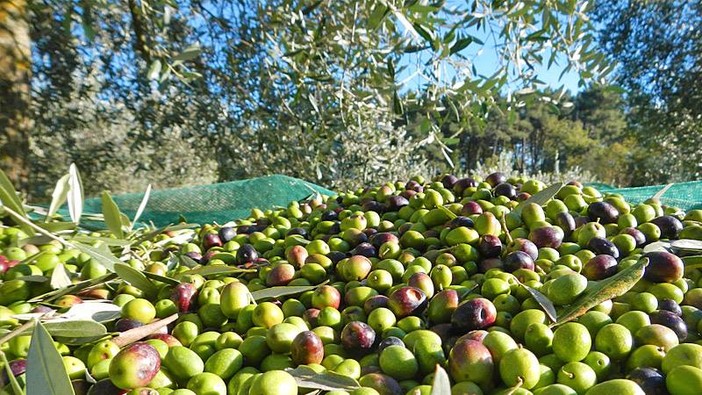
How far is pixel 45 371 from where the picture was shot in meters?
0.96

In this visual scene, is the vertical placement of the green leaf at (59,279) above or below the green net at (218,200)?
below

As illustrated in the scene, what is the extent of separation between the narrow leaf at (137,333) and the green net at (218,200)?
2.32m

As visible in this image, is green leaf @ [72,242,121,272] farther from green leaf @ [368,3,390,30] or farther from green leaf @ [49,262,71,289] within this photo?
green leaf @ [368,3,390,30]

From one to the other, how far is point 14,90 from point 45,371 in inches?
147

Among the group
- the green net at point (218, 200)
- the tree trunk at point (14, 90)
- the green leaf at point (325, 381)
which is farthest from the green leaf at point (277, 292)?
the tree trunk at point (14, 90)

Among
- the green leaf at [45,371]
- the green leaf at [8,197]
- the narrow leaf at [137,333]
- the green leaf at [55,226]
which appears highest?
the green leaf at [8,197]

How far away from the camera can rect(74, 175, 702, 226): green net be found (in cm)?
386

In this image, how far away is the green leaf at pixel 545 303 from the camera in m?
1.26

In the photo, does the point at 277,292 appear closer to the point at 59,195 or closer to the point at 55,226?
the point at 55,226

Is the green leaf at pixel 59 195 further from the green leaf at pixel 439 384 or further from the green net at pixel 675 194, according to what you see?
the green net at pixel 675 194

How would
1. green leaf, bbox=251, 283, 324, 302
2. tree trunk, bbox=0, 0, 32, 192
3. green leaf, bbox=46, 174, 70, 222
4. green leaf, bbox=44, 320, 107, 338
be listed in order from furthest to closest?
tree trunk, bbox=0, 0, 32, 192 < green leaf, bbox=46, 174, 70, 222 < green leaf, bbox=251, 283, 324, 302 < green leaf, bbox=44, 320, 107, 338

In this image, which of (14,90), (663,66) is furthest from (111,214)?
(663,66)

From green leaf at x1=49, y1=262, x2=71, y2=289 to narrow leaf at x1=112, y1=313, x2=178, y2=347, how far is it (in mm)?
421

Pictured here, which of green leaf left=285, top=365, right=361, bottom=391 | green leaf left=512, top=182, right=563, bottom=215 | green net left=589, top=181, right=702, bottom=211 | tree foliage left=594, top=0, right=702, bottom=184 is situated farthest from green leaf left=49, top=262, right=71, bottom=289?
tree foliage left=594, top=0, right=702, bottom=184
